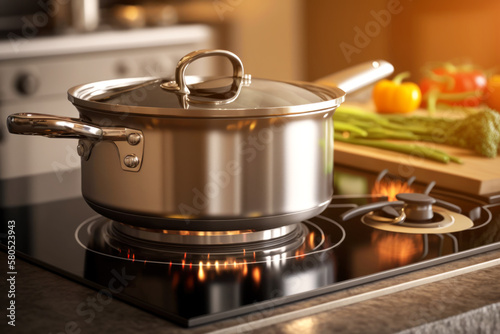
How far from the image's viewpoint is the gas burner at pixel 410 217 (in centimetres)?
98

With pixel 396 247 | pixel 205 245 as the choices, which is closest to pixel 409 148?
pixel 396 247

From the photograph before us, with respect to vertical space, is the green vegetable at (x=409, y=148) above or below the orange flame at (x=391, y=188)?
above

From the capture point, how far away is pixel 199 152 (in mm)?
805

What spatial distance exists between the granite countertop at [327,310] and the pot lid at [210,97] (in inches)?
7.9

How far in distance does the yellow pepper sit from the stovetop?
2.63ft

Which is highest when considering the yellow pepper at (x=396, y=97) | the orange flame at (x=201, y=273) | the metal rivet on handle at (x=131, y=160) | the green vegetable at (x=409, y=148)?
the yellow pepper at (x=396, y=97)

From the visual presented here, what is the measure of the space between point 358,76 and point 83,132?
526 mm

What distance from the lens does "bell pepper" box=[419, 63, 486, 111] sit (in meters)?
1.97

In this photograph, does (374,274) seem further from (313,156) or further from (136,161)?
(136,161)

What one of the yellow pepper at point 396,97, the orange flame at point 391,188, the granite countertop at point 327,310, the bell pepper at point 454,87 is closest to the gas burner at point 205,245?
the granite countertop at point 327,310

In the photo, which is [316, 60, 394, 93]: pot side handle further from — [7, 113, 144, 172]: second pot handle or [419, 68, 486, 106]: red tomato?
[419, 68, 486, 106]: red tomato

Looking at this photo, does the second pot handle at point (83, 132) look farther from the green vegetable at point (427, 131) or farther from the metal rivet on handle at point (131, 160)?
the green vegetable at point (427, 131)

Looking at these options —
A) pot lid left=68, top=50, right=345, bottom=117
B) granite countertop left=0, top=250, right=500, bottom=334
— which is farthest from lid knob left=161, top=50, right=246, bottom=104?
granite countertop left=0, top=250, right=500, bottom=334

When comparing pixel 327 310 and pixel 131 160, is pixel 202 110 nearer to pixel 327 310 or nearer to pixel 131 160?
pixel 131 160
